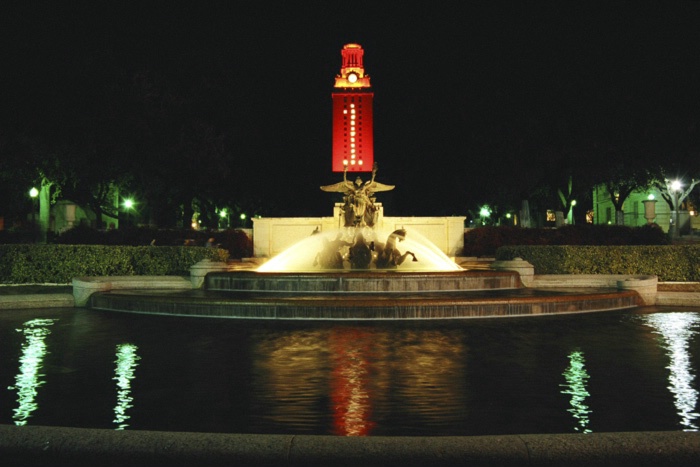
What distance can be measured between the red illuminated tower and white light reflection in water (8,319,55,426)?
4661cm

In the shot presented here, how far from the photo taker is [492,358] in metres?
11.0

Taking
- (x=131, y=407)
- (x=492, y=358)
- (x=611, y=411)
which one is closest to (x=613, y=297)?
(x=492, y=358)

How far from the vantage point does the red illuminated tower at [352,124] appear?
6103cm

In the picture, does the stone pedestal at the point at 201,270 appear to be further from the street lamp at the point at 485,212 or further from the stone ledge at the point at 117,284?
the street lamp at the point at 485,212

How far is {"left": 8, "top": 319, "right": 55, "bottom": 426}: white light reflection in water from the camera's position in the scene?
7.79m

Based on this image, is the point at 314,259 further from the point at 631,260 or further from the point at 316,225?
the point at 316,225

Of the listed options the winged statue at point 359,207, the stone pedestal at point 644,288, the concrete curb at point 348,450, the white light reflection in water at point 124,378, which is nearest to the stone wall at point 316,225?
the winged statue at point 359,207

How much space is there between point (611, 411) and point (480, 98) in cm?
4624

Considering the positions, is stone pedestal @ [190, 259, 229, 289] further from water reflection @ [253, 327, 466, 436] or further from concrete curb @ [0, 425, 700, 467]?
concrete curb @ [0, 425, 700, 467]

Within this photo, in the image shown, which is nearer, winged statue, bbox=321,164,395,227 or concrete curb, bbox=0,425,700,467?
concrete curb, bbox=0,425,700,467

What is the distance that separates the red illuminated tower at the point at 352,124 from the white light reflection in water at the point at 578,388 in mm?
49961

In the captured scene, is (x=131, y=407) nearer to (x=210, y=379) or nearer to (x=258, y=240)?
(x=210, y=379)

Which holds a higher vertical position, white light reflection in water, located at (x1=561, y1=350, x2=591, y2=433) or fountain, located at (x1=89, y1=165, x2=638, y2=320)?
fountain, located at (x1=89, y1=165, x2=638, y2=320)

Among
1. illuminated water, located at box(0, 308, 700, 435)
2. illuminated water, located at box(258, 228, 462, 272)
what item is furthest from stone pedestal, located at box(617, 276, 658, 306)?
illuminated water, located at box(258, 228, 462, 272)
